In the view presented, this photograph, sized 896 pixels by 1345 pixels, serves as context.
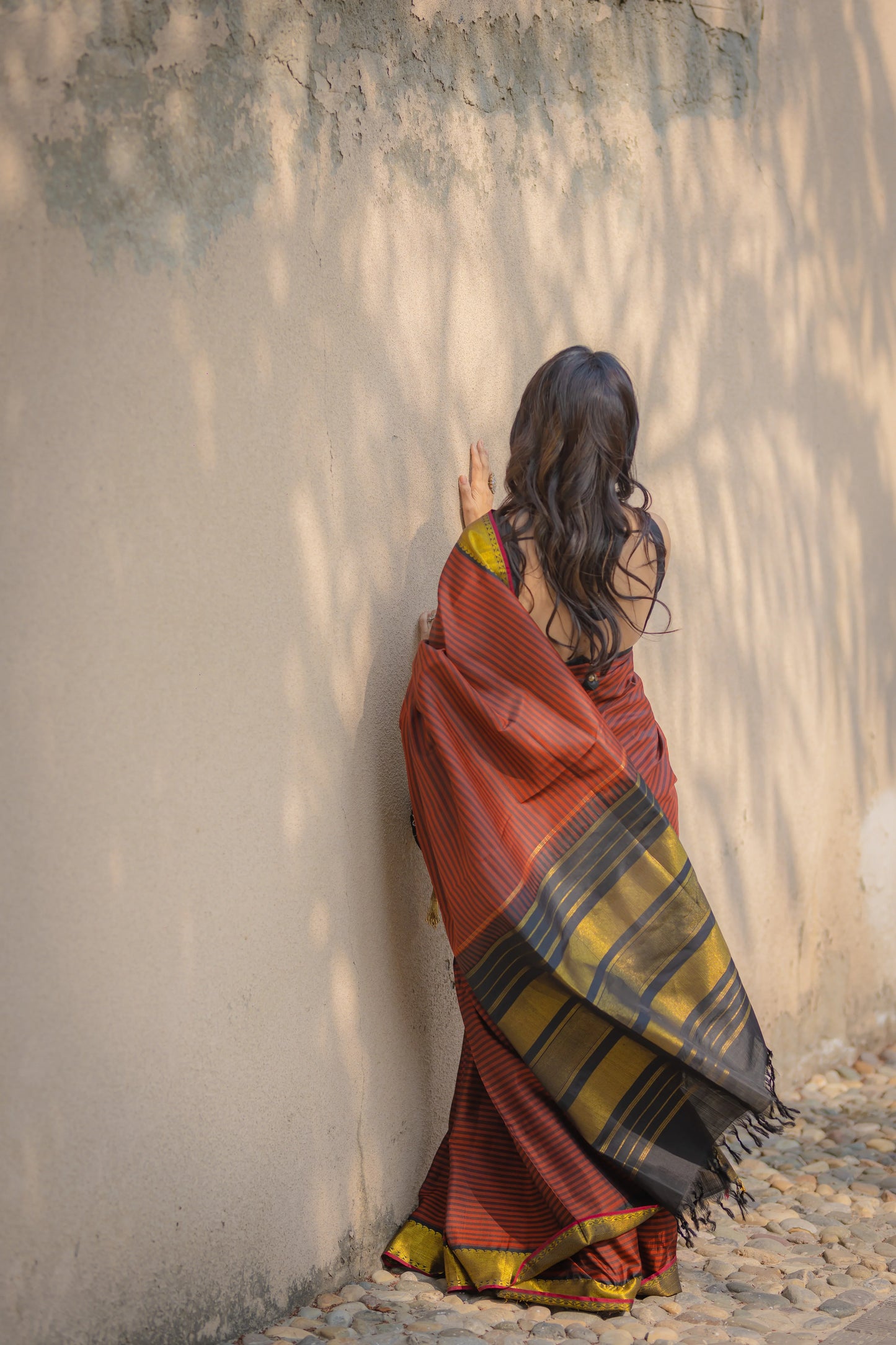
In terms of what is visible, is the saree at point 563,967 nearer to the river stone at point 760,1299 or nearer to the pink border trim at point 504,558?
the pink border trim at point 504,558

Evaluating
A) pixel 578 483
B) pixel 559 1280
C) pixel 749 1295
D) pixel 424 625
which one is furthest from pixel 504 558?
pixel 749 1295

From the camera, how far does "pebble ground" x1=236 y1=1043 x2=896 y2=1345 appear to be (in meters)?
2.56

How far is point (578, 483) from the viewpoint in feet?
8.89

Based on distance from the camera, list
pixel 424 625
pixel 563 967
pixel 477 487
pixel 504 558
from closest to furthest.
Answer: pixel 563 967
pixel 504 558
pixel 424 625
pixel 477 487

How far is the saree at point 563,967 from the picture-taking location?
2650 mm

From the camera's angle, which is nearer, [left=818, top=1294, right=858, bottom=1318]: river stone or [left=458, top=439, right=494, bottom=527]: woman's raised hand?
[left=818, top=1294, right=858, bottom=1318]: river stone

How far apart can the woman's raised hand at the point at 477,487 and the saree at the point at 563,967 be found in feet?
0.97

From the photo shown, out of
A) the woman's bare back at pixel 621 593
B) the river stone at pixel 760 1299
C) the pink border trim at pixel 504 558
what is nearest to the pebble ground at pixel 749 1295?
the river stone at pixel 760 1299

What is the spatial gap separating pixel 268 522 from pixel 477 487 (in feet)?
2.21

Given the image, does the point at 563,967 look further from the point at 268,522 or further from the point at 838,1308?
the point at 268,522

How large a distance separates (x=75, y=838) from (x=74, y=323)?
88 centimetres

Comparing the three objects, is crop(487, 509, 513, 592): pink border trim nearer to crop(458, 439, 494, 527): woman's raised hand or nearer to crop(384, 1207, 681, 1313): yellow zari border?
crop(458, 439, 494, 527): woman's raised hand

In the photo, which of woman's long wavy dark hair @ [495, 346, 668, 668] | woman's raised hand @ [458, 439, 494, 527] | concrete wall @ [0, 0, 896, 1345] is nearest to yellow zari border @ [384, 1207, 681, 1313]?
concrete wall @ [0, 0, 896, 1345]

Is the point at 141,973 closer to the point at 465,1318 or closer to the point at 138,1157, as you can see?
the point at 138,1157
